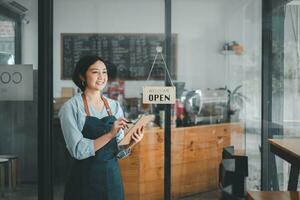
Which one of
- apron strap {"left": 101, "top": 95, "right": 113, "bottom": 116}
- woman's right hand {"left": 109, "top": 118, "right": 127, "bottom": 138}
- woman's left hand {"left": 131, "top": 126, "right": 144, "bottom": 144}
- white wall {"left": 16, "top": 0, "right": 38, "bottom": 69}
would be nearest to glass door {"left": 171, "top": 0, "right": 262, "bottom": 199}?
woman's left hand {"left": 131, "top": 126, "right": 144, "bottom": 144}

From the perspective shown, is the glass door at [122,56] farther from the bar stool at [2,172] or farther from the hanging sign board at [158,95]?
the bar stool at [2,172]

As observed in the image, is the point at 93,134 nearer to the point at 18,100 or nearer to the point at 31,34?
the point at 18,100

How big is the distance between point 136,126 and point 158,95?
336 mm

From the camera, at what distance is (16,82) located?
152 inches

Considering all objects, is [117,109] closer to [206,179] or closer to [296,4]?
[206,179]

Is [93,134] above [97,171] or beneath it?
above

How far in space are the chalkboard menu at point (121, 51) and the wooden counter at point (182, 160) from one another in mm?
529

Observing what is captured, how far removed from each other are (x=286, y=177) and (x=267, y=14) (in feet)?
4.83

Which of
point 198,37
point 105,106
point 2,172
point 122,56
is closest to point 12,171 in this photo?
point 2,172

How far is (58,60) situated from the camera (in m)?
3.77

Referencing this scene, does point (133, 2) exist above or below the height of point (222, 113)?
above

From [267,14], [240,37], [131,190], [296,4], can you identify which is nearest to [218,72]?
[240,37]

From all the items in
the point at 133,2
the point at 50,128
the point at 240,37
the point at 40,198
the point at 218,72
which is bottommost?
the point at 40,198

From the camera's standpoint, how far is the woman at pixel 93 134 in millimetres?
3574
